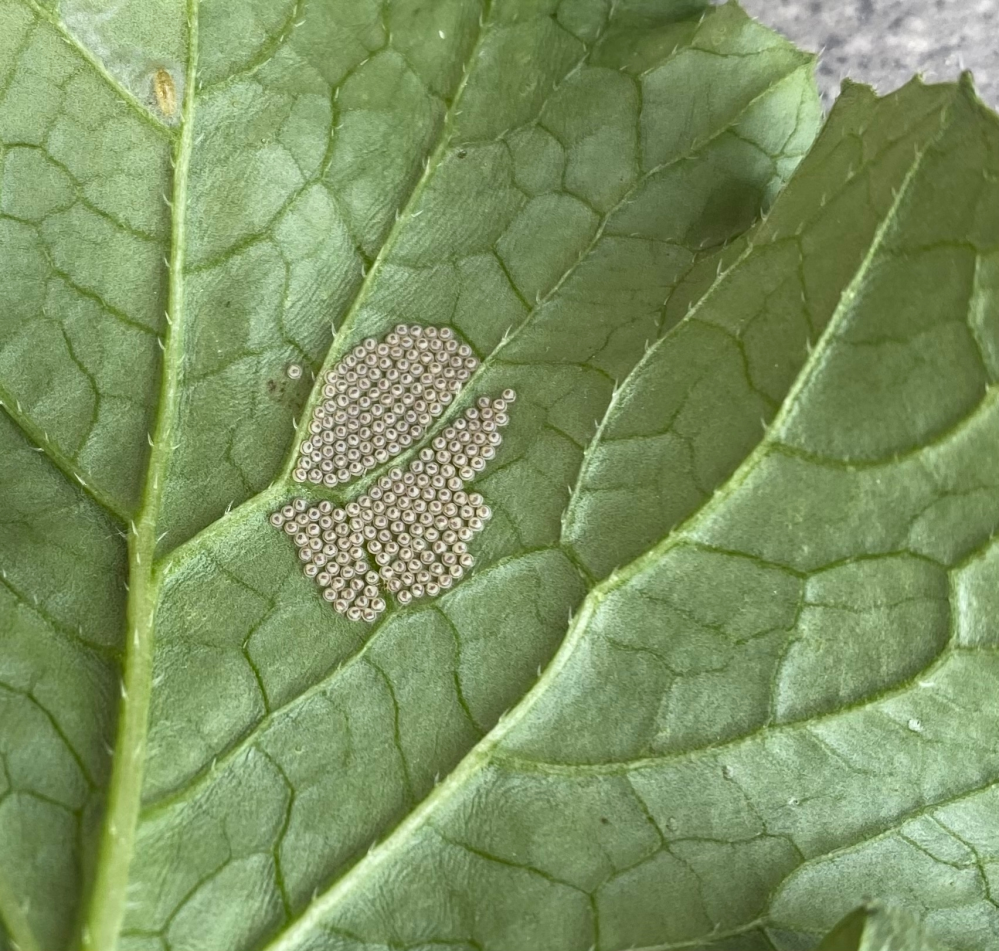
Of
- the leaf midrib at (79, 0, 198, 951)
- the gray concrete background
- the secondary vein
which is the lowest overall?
the leaf midrib at (79, 0, 198, 951)

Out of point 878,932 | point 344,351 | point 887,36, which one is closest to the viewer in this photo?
point 878,932

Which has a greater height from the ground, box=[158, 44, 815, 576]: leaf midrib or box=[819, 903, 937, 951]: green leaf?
box=[158, 44, 815, 576]: leaf midrib

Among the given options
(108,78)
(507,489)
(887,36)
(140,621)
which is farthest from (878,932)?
(887,36)

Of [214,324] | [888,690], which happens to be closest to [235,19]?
[214,324]

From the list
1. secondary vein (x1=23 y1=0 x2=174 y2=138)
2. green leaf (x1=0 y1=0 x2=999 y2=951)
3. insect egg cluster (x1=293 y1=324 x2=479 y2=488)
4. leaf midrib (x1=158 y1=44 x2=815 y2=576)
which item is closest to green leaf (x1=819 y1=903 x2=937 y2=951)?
green leaf (x1=0 y1=0 x2=999 y2=951)

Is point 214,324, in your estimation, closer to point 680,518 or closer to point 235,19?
point 235,19

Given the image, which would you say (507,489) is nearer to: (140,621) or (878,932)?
(140,621)

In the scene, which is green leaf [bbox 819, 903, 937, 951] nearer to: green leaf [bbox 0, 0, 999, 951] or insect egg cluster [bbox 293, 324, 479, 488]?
green leaf [bbox 0, 0, 999, 951]
